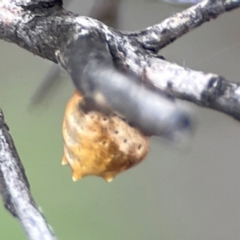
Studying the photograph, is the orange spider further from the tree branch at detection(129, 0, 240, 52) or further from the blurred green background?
the blurred green background

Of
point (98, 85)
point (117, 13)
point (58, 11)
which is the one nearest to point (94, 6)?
point (117, 13)

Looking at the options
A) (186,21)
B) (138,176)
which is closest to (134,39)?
(186,21)

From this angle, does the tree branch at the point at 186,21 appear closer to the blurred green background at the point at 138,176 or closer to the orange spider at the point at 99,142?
the orange spider at the point at 99,142

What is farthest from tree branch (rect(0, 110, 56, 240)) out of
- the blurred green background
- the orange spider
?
the blurred green background

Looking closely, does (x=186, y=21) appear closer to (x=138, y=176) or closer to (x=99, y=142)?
(x=99, y=142)

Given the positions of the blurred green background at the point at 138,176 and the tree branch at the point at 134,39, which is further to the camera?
the blurred green background at the point at 138,176

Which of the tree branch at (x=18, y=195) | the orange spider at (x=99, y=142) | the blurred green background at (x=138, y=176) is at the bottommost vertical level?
the blurred green background at (x=138, y=176)

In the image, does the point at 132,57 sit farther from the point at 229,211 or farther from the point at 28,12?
the point at 229,211

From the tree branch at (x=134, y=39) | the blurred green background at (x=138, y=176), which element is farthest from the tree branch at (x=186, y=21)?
the blurred green background at (x=138, y=176)
